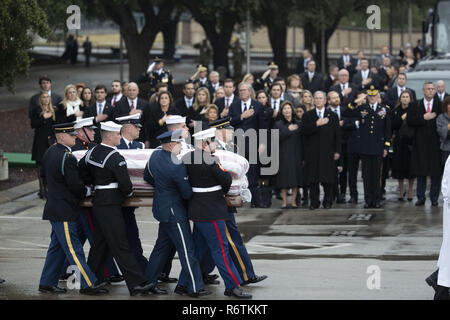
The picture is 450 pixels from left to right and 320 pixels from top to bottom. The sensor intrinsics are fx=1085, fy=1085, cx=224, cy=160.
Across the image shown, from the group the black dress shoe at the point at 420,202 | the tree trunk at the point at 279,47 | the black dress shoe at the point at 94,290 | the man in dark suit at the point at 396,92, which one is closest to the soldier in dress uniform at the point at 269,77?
the man in dark suit at the point at 396,92

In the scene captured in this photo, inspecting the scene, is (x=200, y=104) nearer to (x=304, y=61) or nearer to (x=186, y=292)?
(x=186, y=292)

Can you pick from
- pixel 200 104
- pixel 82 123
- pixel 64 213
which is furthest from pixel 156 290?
pixel 200 104

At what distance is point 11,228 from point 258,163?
4441mm

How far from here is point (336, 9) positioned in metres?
38.4

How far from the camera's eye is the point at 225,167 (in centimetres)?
1190

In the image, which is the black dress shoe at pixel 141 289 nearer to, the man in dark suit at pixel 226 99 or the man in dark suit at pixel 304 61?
the man in dark suit at pixel 226 99

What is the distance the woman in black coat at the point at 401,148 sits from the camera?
18953mm

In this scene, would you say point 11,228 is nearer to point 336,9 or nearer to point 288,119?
point 288,119

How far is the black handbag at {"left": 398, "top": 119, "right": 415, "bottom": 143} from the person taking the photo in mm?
18734

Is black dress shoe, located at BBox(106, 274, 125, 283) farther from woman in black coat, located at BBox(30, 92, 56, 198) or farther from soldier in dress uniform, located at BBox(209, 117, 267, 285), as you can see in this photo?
woman in black coat, located at BBox(30, 92, 56, 198)

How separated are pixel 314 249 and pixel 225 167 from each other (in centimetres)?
298

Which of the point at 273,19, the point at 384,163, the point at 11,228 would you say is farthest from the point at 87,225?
the point at 273,19

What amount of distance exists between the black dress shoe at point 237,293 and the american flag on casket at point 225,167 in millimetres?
1067
